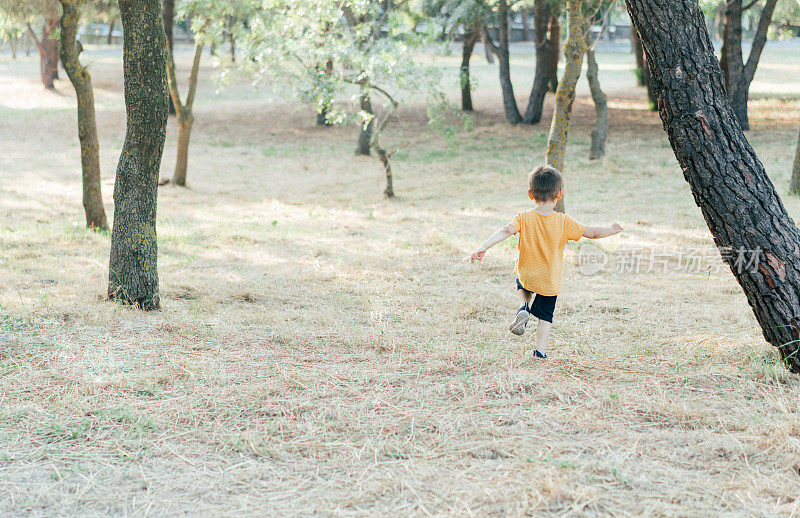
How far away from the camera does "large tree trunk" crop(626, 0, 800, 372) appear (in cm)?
428

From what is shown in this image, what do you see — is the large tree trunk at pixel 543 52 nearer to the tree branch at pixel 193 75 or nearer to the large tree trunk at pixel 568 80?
the tree branch at pixel 193 75

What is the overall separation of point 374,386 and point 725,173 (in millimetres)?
2416

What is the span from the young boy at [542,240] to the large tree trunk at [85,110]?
6.28 metres

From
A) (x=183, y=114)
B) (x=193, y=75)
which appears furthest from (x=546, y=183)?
(x=193, y=75)

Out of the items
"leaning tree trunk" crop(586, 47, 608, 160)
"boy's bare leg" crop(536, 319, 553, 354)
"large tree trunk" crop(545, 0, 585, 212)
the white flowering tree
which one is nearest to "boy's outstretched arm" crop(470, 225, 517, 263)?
"boy's bare leg" crop(536, 319, 553, 354)

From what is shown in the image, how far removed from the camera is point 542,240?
15.6 ft

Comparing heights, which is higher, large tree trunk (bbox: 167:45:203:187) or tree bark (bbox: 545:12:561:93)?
tree bark (bbox: 545:12:561:93)

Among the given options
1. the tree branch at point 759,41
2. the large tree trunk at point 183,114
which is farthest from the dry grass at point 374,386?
the tree branch at point 759,41

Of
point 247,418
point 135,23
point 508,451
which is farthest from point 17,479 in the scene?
point 135,23

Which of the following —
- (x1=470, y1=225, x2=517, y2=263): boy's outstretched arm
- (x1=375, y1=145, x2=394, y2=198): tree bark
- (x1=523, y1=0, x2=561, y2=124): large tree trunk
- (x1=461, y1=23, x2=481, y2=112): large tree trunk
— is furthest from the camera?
(x1=523, y1=0, x2=561, y2=124): large tree trunk

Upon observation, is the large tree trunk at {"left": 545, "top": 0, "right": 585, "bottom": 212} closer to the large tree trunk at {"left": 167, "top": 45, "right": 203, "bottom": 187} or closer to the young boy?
the young boy

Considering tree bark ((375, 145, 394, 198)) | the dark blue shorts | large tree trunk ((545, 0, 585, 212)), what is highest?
large tree trunk ((545, 0, 585, 212))

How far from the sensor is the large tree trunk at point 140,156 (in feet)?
18.4

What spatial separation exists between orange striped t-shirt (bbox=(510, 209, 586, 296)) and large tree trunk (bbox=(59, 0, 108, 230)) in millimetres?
6294
